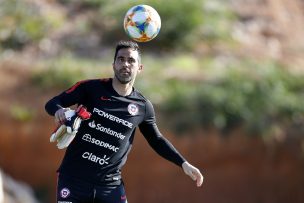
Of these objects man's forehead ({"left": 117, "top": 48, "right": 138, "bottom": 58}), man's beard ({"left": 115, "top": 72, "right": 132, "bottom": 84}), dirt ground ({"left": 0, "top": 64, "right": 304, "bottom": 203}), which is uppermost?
man's forehead ({"left": 117, "top": 48, "right": 138, "bottom": 58})

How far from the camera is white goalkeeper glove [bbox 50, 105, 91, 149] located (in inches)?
240

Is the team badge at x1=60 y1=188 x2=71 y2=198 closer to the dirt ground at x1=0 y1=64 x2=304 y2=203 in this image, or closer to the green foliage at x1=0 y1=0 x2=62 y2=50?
the dirt ground at x1=0 y1=64 x2=304 y2=203

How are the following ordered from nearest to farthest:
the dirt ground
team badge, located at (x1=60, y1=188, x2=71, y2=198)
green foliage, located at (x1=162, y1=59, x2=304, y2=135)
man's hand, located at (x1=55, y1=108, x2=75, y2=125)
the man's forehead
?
man's hand, located at (x1=55, y1=108, x2=75, y2=125) < team badge, located at (x1=60, y1=188, x2=71, y2=198) < the man's forehead < the dirt ground < green foliage, located at (x1=162, y1=59, x2=304, y2=135)

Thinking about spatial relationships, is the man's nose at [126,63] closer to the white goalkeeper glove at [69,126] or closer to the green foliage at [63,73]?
the white goalkeeper glove at [69,126]

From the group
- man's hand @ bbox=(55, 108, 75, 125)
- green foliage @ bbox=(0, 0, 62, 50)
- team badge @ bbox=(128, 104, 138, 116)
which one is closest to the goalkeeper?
team badge @ bbox=(128, 104, 138, 116)

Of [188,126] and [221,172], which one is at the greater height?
[188,126]

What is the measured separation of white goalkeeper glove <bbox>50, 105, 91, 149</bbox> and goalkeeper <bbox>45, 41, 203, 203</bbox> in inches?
1.6

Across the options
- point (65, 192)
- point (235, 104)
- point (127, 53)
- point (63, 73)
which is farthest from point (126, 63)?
point (63, 73)

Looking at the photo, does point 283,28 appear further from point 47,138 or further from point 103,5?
point 47,138

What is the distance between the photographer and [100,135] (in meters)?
6.45

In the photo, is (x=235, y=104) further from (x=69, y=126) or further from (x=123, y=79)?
(x=69, y=126)

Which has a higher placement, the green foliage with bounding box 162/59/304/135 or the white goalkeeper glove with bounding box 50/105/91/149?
the white goalkeeper glove with bounding box 50/105/91/149

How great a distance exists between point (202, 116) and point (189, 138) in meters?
0.48

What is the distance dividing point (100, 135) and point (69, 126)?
42 cm
